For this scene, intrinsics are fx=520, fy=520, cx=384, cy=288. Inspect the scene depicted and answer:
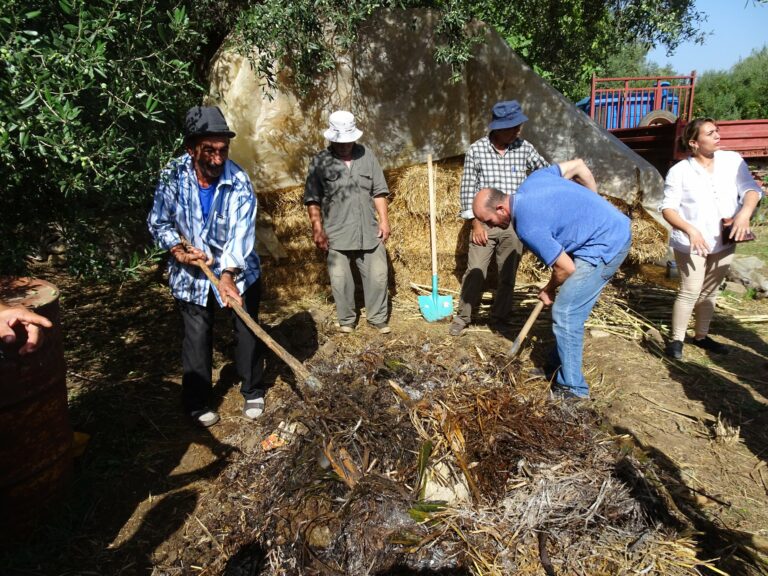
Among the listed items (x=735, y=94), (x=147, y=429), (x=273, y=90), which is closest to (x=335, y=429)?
(x=147, y=429)

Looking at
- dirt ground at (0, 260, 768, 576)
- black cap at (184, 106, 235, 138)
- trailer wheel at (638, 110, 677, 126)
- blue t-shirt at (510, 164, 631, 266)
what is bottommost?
dirt ground at (0, 260, 768, 576)

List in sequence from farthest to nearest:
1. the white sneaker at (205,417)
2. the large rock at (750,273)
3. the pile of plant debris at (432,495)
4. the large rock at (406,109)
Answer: the large rock at (750,273) < the large rock at (406,109) < the white sneaker at (205,417) < the pile of plant debris at (432,495)

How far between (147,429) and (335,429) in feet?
Answer: 5.40

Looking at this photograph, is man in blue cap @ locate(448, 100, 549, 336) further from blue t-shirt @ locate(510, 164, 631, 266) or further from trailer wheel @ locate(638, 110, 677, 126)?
trailer wheel @ locate(638, 110, 677, 126)

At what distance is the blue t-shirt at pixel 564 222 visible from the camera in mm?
3432

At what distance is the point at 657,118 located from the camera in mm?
12570

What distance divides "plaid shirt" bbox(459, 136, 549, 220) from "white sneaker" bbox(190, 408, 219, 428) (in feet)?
9.82

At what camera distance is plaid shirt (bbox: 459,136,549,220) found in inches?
199

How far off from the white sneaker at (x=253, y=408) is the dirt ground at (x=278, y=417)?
8 centimetres

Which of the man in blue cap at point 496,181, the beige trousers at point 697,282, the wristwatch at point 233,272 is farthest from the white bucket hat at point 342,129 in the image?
the beige trousers at point 697,282

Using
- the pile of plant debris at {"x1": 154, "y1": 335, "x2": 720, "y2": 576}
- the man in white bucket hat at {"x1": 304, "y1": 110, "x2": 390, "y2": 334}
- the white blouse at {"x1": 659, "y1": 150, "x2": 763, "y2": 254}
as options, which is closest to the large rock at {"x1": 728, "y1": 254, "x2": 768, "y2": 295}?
the white blouse at {"x1": 659, "y1": 150, "x2": 763, "y2": 254}

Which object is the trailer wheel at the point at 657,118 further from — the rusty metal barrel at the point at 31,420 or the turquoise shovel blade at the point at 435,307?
the rusty metal barrel at the point at 31,420

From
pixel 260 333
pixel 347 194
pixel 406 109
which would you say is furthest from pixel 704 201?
pixel 260 333

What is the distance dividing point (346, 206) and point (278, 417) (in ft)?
7.33
